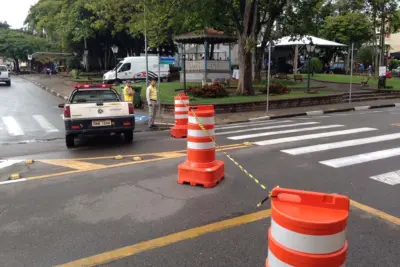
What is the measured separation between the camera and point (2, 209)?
5469mm

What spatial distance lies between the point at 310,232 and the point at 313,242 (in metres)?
0.07

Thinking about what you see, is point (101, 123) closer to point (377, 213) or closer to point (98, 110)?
point (98, 110)

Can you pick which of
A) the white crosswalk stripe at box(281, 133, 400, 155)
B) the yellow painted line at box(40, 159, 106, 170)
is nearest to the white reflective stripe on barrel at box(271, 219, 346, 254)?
the yellow painted line at box(40, 159, 106, 170)

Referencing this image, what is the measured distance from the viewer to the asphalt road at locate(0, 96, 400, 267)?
4.08 metres

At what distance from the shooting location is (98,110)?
10.1m

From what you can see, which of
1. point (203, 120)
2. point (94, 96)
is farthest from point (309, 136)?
point (94, 96)

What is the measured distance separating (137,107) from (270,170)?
1339cm

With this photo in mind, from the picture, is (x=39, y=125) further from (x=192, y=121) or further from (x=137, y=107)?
(x=192, y=121)

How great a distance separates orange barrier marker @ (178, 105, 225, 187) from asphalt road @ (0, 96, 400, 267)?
0.18 meters

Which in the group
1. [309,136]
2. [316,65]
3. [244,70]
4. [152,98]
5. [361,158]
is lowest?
[361,158]

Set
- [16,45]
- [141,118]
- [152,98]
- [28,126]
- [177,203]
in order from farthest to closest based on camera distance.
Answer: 1. [16,45]
2. [141,118]
3. [28,126]
4. [152,98]
5. [177,203]

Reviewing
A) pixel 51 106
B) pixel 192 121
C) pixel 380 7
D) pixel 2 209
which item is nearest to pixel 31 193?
pixel 2 209

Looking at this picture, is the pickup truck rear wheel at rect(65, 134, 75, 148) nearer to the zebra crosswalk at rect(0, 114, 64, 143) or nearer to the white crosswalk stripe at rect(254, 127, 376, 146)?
the zebra crosswalk at rect(0, 114, 64, 143)

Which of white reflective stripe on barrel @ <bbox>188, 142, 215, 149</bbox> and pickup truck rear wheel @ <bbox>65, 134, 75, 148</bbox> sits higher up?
white reflective stripe on barrel @ <bbox>188, 142, 215, 149</bbox>
